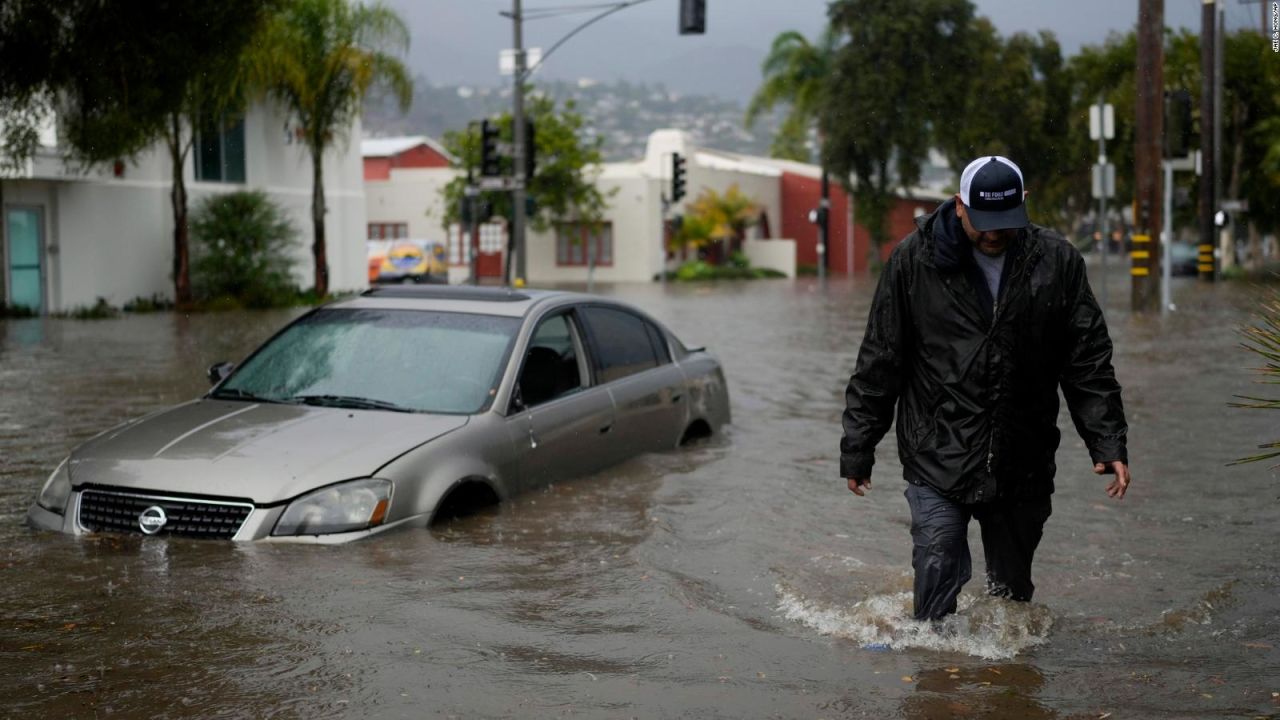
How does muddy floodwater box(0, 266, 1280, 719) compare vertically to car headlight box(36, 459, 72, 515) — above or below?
below

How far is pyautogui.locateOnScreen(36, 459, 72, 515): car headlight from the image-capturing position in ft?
22.5

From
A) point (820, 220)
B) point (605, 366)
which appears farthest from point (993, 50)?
point (605, 366)

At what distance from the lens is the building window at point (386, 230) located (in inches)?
2484

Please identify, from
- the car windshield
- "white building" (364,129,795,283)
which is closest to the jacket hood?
the car windshield

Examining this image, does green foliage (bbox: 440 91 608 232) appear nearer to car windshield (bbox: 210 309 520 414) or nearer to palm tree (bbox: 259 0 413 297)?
palm tree (bbox: 259 0 413 297)

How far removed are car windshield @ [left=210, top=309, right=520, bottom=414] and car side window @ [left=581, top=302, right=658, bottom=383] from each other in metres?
0.81

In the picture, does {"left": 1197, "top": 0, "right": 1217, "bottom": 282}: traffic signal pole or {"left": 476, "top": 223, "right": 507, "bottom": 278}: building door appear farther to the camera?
{"left": 476, "top": 223, "right": 507, "bottom": 278}: building door

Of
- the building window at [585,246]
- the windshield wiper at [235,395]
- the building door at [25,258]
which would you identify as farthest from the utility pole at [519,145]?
the building window at [585,246]

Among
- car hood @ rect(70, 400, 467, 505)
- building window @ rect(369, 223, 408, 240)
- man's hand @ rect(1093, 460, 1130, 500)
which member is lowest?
car hood @ rect(70, 400, 467, 505)

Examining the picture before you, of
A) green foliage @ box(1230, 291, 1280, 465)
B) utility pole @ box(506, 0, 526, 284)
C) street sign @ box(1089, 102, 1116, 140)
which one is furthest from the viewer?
utility pole @ box(506, 0, 526, 284)

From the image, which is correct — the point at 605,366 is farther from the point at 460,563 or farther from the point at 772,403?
the point at 772,403

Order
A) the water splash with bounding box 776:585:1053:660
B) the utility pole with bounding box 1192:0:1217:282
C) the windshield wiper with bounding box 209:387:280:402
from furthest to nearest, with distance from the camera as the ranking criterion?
the utility pole with bounding box 1192:0:1217:282 < the windshield wiper with bounding box 209:387:280:402 < the water splash with bounding box 776:585:1053:660

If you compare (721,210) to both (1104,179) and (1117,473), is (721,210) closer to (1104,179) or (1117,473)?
(1104,179)

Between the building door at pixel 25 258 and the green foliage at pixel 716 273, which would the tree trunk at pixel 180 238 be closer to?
the building door at pixel 25 258
